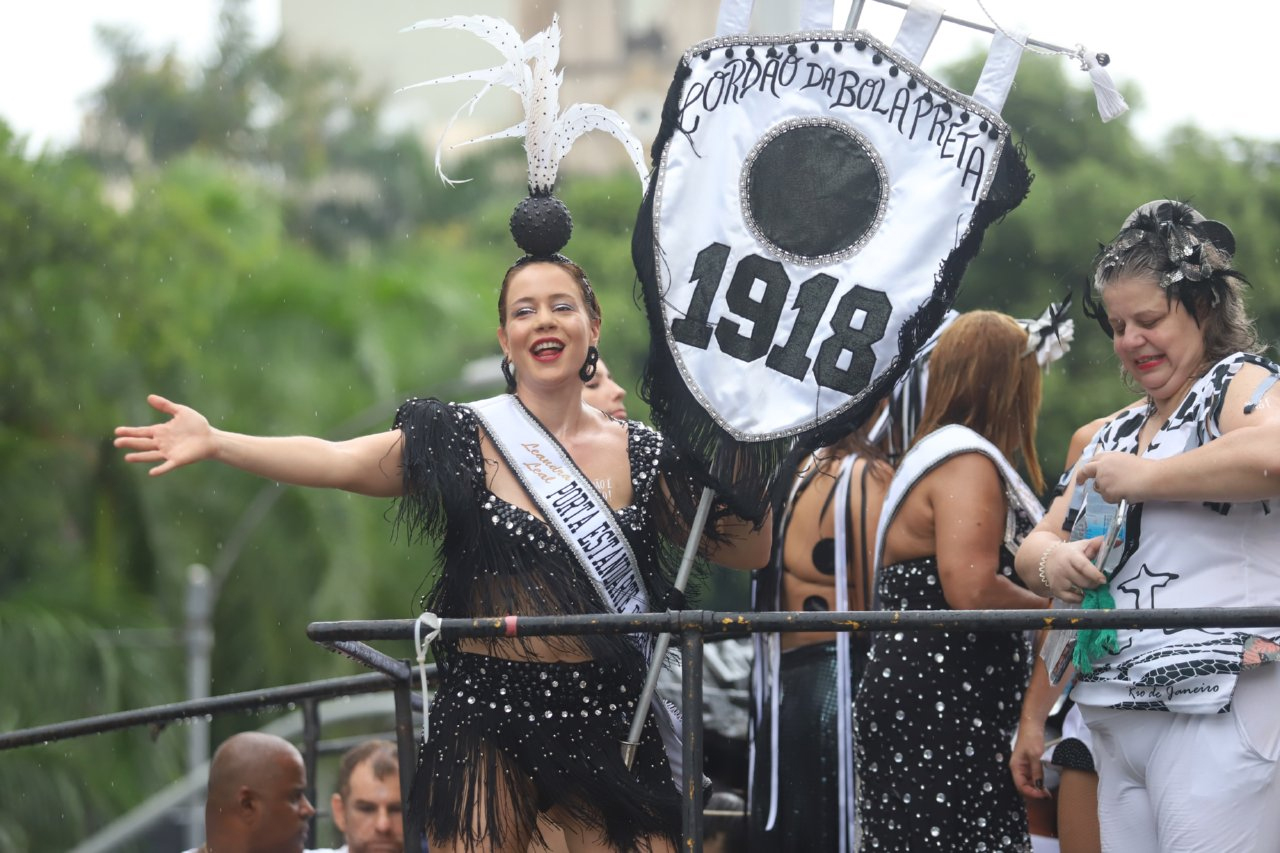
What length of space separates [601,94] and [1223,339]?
61187 millimetres

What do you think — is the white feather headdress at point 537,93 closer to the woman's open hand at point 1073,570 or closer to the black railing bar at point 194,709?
the woman's open hand at point 1073,570

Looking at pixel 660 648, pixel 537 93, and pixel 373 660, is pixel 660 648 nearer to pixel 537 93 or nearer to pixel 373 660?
pixel 373 660

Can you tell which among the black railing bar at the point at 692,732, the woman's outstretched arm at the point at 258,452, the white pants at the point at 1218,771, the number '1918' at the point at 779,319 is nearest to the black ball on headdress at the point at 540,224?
the number '1918' at the point at 779,319

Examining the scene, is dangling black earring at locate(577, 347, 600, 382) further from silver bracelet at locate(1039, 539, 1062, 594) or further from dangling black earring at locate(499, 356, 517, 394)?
silver bracelet at locate(1039, 539, 1062, 594)

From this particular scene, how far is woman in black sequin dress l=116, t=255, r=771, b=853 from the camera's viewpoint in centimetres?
355

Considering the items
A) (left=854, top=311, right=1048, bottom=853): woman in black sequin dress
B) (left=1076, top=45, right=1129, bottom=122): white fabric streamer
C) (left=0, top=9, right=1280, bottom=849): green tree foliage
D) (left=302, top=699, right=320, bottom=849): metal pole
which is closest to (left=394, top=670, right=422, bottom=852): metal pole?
(left=854, top=311, right=1048, bottom=853): woman in black sequin dress

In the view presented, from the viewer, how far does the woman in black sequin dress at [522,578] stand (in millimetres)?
3549

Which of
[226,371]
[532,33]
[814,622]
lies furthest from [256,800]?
[532,33]

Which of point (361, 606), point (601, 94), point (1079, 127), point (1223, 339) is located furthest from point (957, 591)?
point (601, 94)

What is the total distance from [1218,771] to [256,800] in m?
2.55

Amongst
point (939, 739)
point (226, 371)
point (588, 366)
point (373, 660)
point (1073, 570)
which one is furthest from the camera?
point (226, 371)

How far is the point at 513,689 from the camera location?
359cm

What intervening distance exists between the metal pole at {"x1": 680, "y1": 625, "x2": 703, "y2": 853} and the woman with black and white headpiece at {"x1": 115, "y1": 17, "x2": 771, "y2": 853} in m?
0.30

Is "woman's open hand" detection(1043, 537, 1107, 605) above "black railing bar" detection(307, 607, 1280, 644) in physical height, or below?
above
